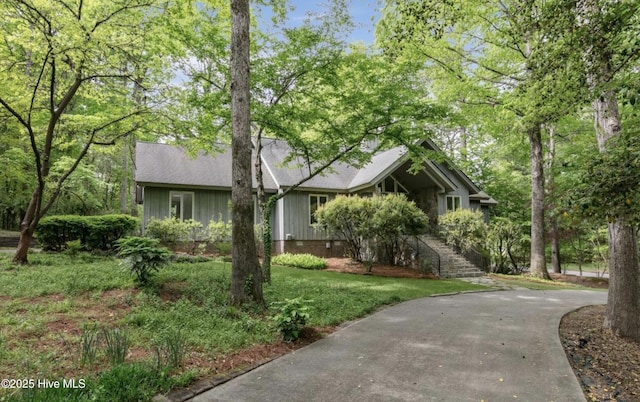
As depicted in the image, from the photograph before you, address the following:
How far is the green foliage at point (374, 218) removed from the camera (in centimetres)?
1418

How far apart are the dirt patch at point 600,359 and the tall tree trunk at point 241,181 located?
526cm

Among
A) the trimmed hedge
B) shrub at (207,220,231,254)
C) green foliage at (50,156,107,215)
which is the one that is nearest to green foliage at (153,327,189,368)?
the trimmed hedge

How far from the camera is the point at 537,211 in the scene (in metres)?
16.5

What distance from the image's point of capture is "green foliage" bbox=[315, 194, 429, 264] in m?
14.2

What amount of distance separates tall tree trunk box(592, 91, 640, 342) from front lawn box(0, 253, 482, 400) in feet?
14.7

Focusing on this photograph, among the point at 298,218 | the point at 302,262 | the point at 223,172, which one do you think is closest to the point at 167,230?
the point at 223,172

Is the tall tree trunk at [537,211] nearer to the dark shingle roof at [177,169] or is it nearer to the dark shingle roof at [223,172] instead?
the dark shingle roof at [223,172]

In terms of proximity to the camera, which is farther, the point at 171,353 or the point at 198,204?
the point at 198,204

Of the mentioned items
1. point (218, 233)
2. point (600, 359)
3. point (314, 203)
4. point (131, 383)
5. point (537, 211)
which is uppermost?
point (314, 203)

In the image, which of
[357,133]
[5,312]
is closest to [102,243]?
[5,312]

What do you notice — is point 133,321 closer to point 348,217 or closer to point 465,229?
point 348,217

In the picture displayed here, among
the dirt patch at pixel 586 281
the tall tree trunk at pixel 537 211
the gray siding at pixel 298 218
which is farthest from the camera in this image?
the gray siding at pixel 298 218

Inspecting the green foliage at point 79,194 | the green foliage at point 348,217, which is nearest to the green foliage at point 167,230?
the green foliage at point 348,217

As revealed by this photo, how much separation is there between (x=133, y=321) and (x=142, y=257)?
216cm
